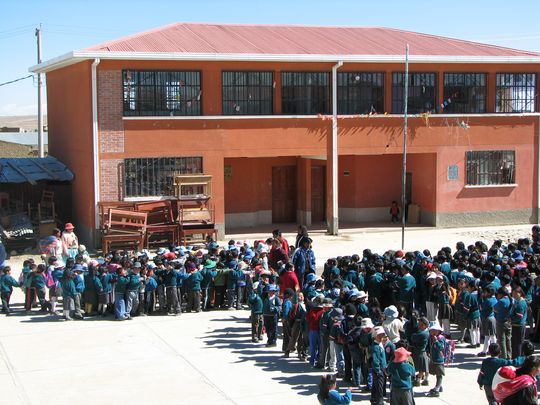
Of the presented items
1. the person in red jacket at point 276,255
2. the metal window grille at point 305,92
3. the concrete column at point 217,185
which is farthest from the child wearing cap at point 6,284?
the metal window grille at point 305,92

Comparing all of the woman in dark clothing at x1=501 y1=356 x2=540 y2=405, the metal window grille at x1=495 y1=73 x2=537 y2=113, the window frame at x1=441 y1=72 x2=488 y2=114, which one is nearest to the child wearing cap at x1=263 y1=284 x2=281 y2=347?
the woman in dark clothing at x1=501 y1=356 x2=540 y2=405

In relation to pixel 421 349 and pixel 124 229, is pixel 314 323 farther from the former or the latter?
pixel 124 229

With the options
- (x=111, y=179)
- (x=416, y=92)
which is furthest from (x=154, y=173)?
(x=416, y=92)

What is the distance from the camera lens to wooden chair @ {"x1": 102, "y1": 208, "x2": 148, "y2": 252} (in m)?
23.1

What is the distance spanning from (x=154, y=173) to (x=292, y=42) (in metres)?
7.13

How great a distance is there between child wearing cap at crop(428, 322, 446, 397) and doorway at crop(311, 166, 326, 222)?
1855cm

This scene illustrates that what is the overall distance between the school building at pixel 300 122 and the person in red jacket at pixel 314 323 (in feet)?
42.0

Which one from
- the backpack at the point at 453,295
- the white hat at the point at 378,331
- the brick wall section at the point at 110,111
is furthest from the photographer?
the brick wall section at the point at 110,111

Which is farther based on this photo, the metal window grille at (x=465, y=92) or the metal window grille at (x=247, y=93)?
the metal window grille at (x=465, y=92)

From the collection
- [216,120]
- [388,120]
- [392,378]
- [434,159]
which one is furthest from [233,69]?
[392,378]

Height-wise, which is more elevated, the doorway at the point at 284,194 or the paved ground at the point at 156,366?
the doorway at the point at 284,194

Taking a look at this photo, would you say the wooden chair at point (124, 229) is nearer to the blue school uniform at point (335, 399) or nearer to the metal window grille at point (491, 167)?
the metal window grille at point (491, 167)

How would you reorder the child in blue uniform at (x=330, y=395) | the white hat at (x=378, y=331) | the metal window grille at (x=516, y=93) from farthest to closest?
1. the metal window grille at (x=516, y=93)
2. the white hat at (x=378, y=331)
3. the child in blue uniform at (x=330, y=395)

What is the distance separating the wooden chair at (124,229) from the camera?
2312cm
